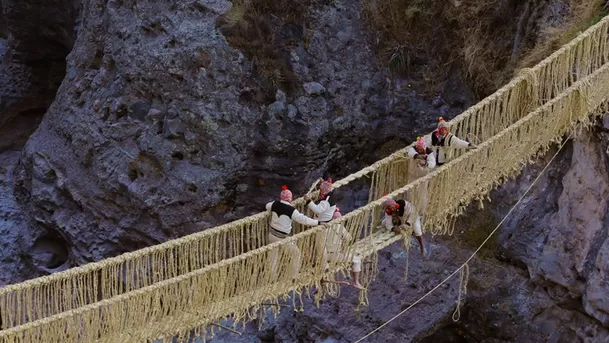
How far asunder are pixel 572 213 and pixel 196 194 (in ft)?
11.2

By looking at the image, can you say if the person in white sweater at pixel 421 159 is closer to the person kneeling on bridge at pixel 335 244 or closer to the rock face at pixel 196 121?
the person kneeling on bridge at pixel 335 244

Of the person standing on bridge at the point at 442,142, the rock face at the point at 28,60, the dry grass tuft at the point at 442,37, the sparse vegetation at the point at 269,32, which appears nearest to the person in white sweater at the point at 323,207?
the person standing on bridge at the point at 442,142

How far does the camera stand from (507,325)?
6.83m

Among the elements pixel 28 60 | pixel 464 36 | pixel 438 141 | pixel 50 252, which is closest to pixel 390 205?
pixel 438 141

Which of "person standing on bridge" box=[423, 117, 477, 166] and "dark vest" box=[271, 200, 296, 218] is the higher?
"person standing on bridge" box=[423, 117, 477, 166]

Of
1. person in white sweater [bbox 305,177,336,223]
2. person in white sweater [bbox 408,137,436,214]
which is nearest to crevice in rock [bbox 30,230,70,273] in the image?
person in white sweater [bbox 305,177,336,223]

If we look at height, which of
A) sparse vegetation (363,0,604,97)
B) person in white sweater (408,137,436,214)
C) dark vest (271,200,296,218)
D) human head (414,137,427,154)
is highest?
sparse vegetation (363,0,604,97)

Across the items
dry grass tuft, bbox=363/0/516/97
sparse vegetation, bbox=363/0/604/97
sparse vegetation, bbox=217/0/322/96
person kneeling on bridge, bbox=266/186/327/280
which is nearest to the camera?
person kneeling on bridge, bbox=266/186/327/280

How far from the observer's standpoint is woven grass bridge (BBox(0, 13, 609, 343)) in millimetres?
4629

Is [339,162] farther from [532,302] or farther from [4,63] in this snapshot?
[4,63]

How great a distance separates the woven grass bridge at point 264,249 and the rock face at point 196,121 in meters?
1.84

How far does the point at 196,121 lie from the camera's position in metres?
7.48

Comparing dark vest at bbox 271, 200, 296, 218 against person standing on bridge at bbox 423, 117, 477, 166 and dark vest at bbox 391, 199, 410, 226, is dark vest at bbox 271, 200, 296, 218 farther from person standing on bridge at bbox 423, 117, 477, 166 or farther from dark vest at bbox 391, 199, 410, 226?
person standing on bridge at bbox 423, 117, 477, 166

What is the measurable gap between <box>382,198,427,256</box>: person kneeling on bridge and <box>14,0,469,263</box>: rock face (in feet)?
7.76
